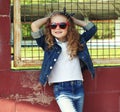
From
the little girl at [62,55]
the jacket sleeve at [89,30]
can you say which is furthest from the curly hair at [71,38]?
the jacket sleeve at [89,30]

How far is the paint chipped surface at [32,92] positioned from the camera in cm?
487

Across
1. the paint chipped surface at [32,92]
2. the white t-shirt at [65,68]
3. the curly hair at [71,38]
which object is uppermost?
the curly hair at [71,38]

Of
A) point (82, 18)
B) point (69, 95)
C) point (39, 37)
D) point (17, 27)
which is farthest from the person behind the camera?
point (82, 18)

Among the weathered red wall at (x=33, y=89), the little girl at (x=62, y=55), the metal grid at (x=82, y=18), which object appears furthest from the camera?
the metal grid at (x=82, y=18)

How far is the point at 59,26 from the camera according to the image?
173 inches

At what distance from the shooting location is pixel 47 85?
16.0ft

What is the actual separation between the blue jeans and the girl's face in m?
0.51

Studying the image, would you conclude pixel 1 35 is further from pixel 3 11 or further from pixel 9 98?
pixel 9 98

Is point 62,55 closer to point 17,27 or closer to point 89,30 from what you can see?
point 89,30

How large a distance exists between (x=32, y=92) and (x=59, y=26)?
935 millimetres

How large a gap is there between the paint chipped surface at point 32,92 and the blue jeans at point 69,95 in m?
0.40

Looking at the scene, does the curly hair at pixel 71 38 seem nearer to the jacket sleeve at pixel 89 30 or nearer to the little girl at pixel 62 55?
the little girl at pixel 62 55

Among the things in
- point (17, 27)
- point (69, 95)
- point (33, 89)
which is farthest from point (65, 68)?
point (17, 27)

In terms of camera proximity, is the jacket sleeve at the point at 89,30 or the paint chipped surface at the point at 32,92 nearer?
the jacket sleeve at the point at 89,30
